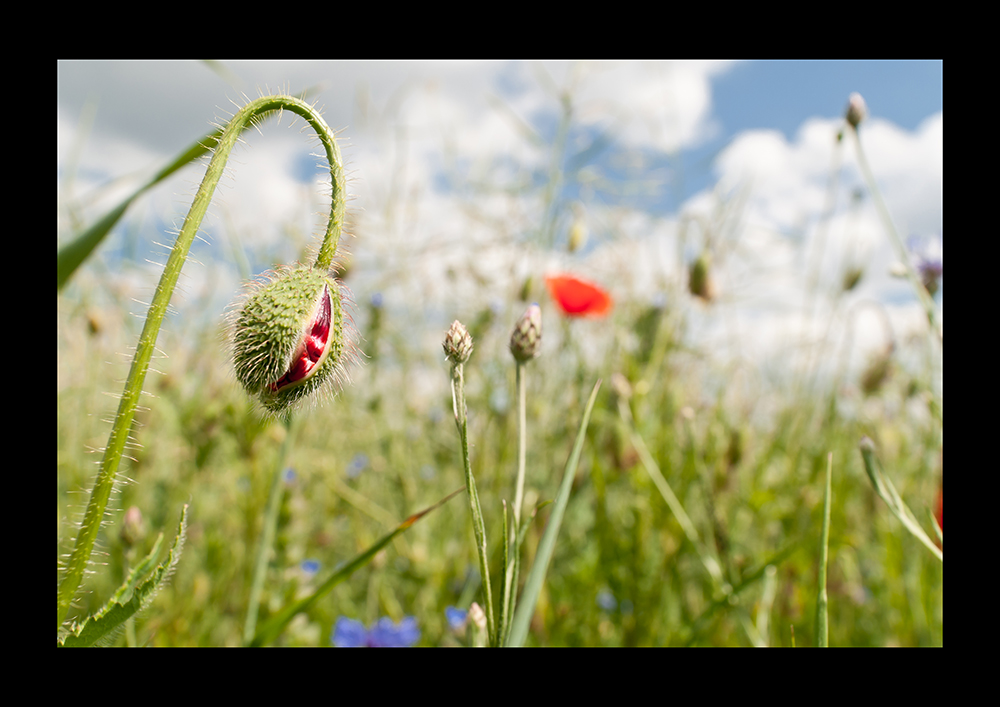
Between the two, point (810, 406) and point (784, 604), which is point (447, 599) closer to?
point (784, 604)

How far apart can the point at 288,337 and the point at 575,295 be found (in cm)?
141

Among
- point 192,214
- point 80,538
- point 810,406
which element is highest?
point 192,214

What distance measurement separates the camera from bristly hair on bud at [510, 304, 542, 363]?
71 centimetres

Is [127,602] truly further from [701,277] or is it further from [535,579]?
[701,277]

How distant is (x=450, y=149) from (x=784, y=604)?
80.9 inches

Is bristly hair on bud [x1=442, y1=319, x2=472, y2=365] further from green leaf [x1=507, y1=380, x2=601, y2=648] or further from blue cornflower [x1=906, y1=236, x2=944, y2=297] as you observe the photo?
blue cornflower [x1=906, y1=236, x2=944, y2=297]

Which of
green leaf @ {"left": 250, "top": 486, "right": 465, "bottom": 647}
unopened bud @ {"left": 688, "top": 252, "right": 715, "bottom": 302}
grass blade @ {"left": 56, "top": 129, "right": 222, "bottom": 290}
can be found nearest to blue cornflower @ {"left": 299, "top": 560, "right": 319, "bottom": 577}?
green leaf @ {"left": 250, "top": 486, "right": 465, "bottom": 647}

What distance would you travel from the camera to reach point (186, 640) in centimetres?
145

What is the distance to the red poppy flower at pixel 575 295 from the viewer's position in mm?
1953

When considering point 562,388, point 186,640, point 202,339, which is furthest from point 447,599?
point 202,339

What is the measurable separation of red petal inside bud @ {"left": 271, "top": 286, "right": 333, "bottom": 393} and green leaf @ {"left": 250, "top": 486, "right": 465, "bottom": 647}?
20cm

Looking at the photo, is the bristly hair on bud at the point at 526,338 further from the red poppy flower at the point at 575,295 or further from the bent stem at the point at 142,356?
the red poppy flower at the point at 575,295

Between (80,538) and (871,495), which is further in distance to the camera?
(871,495)
